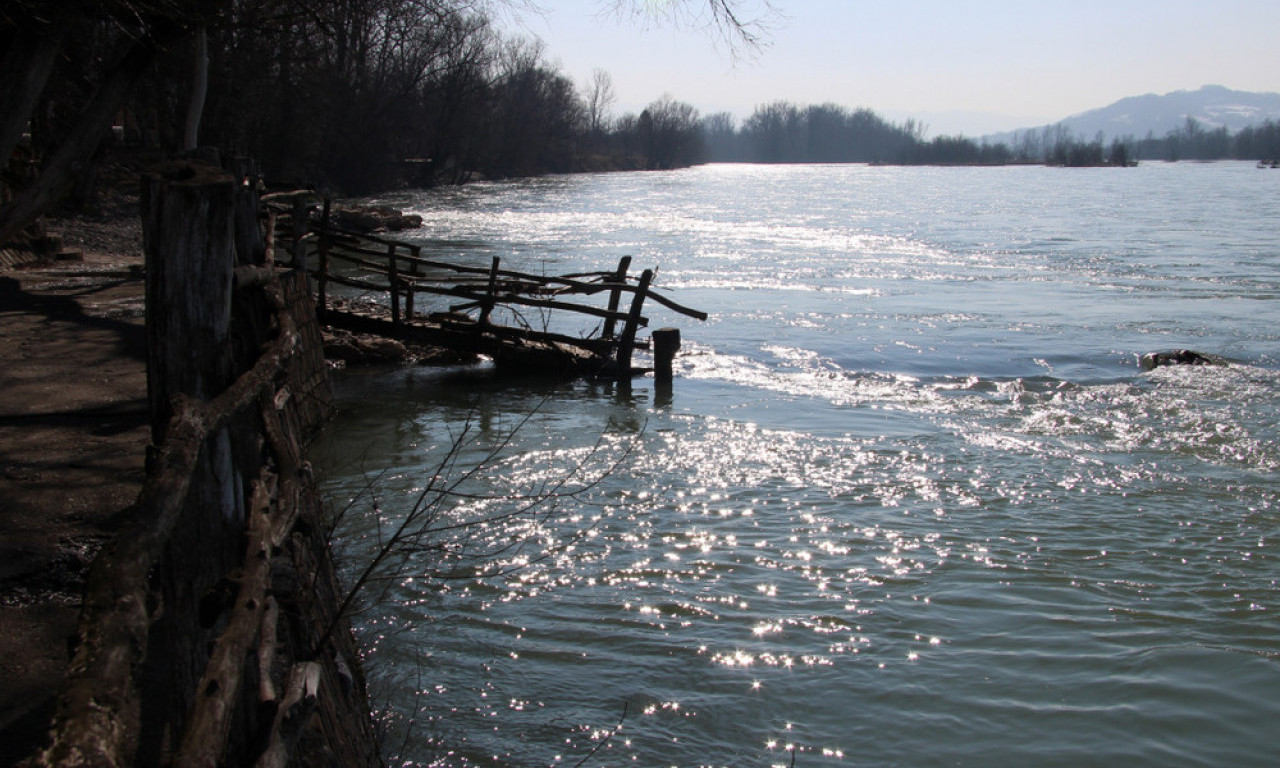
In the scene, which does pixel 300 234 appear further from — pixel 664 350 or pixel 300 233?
pixel 664 350

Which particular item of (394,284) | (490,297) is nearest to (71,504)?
(490,297)

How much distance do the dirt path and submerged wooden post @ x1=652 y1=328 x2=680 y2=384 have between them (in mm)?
5734

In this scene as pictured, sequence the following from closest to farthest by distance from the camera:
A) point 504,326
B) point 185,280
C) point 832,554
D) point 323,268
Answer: point 185,280 → point 832,554 → point 504,326 → point 323,268

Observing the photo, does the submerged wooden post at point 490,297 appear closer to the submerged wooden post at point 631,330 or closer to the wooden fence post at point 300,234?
the submerged wooden post at point 631,330

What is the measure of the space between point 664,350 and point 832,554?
5.70 meters

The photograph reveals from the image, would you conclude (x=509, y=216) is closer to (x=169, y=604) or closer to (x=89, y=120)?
(x=89, y=120)

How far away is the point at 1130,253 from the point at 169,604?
31996 mm

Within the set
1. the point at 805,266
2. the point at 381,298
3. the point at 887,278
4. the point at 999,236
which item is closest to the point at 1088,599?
the point at 381,298

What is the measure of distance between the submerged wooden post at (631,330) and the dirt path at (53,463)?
5.40 metres

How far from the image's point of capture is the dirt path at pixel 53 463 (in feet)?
13.4

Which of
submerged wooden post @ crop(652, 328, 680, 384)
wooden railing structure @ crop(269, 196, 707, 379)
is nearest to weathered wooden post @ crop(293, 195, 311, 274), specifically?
wooden railing structure @ crop(269, 196, 707, 379)

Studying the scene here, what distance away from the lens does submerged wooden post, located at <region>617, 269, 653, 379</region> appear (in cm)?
1210

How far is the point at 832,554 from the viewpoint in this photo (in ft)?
22.6

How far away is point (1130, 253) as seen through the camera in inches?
1180
